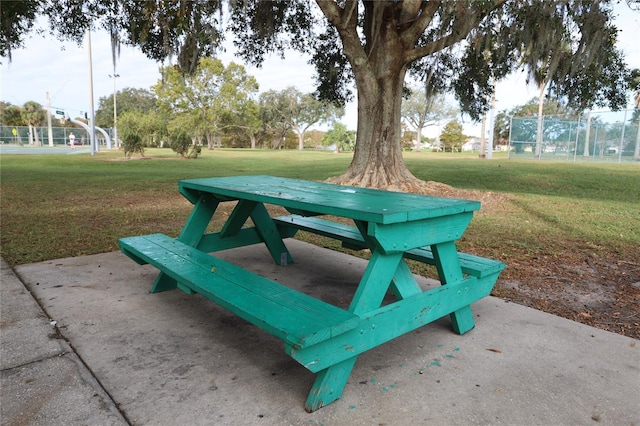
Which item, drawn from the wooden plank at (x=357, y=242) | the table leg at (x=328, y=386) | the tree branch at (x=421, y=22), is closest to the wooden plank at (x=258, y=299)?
the table leg at (x=328, y=386)

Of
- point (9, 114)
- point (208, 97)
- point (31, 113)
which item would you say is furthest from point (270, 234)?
→ point (9, 114)

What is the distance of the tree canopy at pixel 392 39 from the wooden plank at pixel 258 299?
5025mm

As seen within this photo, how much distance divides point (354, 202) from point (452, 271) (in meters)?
0.71

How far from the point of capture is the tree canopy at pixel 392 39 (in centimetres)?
Answer: 754

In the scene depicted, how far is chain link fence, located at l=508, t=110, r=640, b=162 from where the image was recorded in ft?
64.4

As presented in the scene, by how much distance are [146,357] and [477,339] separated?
1.90 m

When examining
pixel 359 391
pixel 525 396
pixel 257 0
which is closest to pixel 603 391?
pixel 525 396

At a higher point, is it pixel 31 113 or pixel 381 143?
pixel 31 113

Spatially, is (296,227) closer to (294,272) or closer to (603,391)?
(294,272)

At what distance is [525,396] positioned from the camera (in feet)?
6.56

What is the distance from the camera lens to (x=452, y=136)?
62875 mm

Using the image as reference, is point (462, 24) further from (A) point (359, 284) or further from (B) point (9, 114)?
(B) point (9, 114)

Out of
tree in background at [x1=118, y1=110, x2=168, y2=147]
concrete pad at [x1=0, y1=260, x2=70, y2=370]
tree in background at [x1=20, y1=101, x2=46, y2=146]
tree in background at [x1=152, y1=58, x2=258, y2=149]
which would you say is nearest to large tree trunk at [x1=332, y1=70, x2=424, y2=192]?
concrete pad at [x1=0, y1=260, x2=70, y2=370]

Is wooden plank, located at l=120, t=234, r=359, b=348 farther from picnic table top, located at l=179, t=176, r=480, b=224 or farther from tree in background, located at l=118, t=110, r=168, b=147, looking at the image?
tree in background, located at l=118, t=110, r=168, b=147
